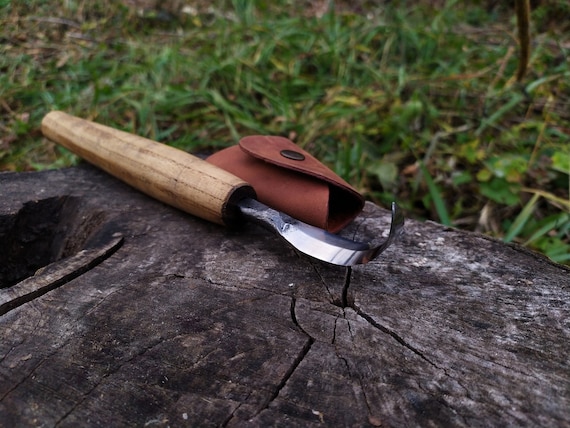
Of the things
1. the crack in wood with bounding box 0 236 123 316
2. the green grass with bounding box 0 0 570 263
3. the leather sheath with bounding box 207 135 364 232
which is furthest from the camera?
the green grass with bounding box 0 0 570 263

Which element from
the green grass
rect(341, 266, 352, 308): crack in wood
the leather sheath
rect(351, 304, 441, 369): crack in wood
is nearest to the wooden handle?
the leather sheath

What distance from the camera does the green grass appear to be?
242cm

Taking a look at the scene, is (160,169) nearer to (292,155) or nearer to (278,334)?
(292,155)

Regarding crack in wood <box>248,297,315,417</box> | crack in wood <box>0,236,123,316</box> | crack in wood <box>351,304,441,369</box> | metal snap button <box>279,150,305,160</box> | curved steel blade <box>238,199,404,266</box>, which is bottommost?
crack in wood <box>0,236,123,316</box>

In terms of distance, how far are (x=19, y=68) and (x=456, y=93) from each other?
2577 mm

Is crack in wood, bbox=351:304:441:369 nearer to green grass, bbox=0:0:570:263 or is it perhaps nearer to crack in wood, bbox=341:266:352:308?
crack in wood, bbox=341:266:352:308

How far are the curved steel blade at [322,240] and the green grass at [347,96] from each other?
44.2 inches

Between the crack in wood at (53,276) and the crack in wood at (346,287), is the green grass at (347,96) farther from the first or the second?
the crack in wood at (53,276)

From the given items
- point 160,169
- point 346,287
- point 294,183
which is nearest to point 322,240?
point 346,287

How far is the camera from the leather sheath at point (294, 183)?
1.32 m

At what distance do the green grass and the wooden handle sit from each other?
89cm

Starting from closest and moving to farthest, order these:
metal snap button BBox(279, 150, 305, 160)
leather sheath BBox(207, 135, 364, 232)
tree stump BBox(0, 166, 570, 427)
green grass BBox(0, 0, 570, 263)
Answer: tree stump BBox(0, 166, 570, 427) → leather sheath BBox(207, 135, 364, 232) → metal snap button BBox(279, 150, 305, 160) → green grass BBox(0, 0, 570, 263)

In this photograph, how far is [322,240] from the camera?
1.17m

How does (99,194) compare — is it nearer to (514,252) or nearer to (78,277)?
(78,277)
